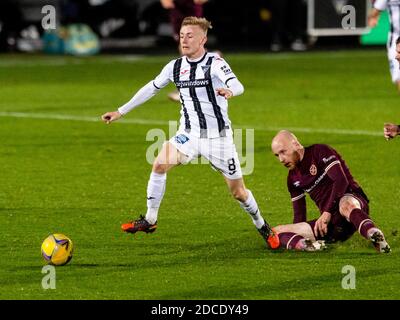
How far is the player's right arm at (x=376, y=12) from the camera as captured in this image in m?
17.6

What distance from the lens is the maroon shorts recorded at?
10.4 meters

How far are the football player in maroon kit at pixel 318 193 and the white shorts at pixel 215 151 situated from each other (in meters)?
0.43

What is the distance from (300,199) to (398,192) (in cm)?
315

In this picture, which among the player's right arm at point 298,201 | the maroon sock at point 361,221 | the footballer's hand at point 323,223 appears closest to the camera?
the maroon sock at point 361,221

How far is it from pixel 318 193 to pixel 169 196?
10.2 ft

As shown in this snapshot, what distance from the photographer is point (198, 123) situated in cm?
1087

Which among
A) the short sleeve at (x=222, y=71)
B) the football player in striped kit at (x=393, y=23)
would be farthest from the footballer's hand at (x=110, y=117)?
the football player in striped kit at (x=393, y=23)

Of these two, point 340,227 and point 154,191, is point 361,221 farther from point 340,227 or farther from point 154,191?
point 154,191

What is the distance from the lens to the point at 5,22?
1395 inches

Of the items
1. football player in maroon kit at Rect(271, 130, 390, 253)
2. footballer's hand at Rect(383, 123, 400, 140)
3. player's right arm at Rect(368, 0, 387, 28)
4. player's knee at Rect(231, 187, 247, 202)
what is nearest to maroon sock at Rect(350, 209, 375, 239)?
football player in maroon kit at Rect(271, 130, 390, 253)

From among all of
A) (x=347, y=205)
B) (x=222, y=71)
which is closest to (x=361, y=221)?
(x=347, y=205)

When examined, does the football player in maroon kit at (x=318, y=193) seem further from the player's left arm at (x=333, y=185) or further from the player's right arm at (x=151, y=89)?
the player's right arm at (x=151, y=89)

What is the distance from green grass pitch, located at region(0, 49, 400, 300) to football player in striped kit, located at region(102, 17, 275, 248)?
1.10 ft
